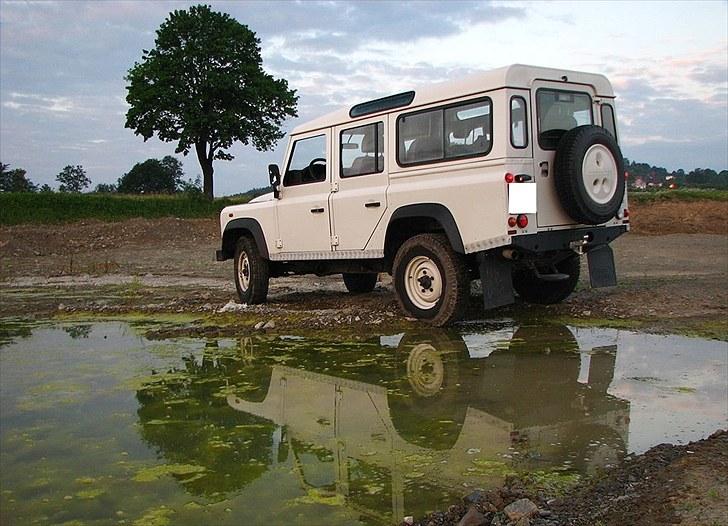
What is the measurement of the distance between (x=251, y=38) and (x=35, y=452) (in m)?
44.9

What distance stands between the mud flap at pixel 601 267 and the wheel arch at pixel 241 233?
4515 mm

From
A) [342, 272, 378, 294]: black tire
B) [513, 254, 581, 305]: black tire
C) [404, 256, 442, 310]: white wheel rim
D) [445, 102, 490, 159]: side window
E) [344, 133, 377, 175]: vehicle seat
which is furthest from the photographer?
[342, 272, 378, 294]: black tire

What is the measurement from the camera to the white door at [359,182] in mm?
9039

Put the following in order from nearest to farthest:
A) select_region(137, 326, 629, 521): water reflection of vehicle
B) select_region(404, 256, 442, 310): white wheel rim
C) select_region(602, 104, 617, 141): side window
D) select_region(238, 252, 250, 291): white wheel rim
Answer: select_region(137, 326, 629, 521): water reflection of vehicle, select_region(404, 256, 442, 310): white wheel rim, select_region(602, 104, 617, 141): side window, select_region(238, 252, 250, 291): white wheel rim

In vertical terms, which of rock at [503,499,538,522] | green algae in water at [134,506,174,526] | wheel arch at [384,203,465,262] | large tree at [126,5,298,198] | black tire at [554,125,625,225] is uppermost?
large tree at [126,5,298,198]

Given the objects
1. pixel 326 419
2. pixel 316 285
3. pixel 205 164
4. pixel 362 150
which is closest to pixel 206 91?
pixel 205 164

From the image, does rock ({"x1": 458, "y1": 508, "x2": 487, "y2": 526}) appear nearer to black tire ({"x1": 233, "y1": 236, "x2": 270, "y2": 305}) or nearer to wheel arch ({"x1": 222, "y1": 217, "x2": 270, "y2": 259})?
wheel arch ({"x1": 222, "y1": 217, "x2": 270, "y2": 259})

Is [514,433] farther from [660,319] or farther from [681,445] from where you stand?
[660,319]

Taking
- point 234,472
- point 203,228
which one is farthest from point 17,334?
point 203,228

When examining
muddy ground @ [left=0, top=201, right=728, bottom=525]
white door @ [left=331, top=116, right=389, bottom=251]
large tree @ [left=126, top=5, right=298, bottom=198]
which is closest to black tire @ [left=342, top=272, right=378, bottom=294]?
muddy ground @ [left=0, top=201, right=728, bottom=525]

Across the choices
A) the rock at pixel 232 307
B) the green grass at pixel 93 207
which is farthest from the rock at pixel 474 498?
the green grass at pixel 93 207

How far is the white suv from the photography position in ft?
25.3

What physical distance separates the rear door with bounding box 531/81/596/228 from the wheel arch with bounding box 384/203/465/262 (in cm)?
90

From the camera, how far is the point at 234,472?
4.17 meters
